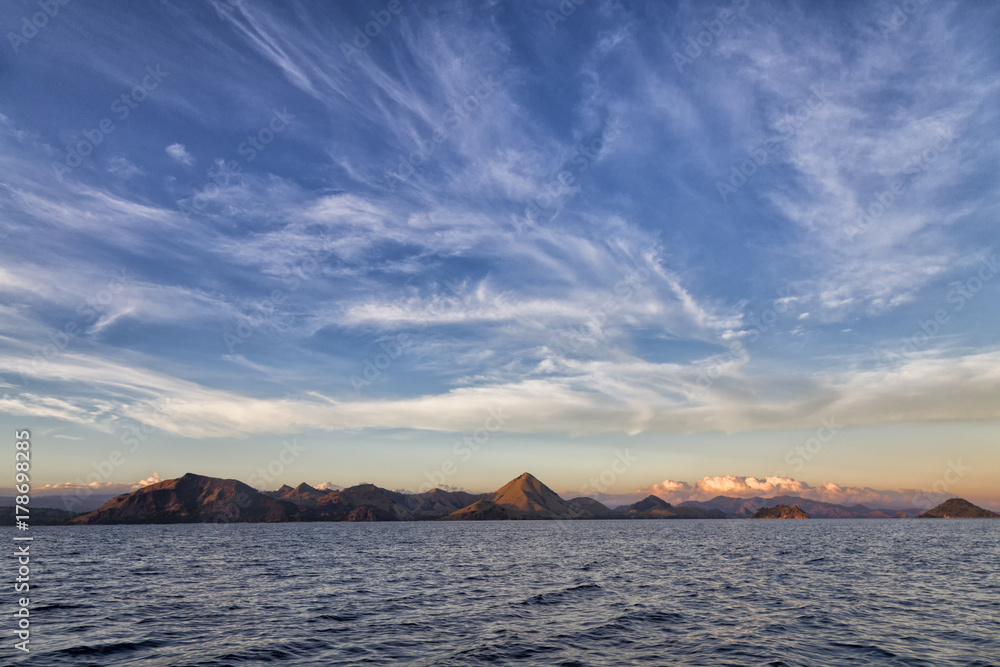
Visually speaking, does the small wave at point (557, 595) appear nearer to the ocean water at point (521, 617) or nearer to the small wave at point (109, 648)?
the ocean water at point (521, 617)

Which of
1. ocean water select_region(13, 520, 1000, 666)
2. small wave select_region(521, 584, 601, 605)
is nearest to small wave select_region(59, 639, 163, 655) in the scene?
ocean water select_region(13, 520, 1000, 666)

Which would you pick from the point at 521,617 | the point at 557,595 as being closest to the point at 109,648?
the point at 521,617

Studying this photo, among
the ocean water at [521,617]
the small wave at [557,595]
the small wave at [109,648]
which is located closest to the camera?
the ocean water at [521,617]

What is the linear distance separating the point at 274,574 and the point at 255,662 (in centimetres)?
4487

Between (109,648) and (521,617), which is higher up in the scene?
(521,617)

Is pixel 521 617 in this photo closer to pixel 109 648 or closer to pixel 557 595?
pixel 557 595

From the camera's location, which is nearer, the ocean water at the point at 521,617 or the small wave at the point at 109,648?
the ocean water at the point at 521,617

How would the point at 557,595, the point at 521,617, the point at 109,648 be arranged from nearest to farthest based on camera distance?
1. the point at 109,648
2. the point at 521,617
3. the point at 557,595

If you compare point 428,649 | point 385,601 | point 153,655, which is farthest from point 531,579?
point 153,655

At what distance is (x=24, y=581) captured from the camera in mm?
60000

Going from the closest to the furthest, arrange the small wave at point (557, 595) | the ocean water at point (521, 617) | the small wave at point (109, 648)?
the ocean water at point (521, 617), the small wave at point (109, 648), the small wave at point (557, 595)

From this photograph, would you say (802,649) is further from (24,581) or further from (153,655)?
(24,581)

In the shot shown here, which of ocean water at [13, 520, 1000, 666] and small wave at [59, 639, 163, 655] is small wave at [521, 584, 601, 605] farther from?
small wave at [59, 639, 163, 655]

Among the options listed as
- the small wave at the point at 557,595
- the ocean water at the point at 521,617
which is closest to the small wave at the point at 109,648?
the ocean water at the point at 521,617
